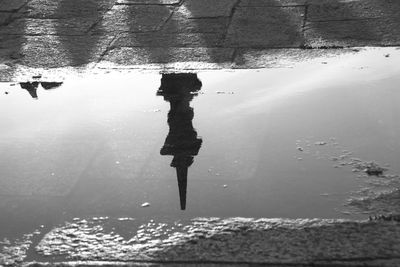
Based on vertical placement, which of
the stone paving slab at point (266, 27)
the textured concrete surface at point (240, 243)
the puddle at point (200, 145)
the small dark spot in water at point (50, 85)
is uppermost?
the stone paving slab at point (266, 27)

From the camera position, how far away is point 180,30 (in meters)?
5.48

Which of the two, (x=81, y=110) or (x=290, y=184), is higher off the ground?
(x=81, y=110)

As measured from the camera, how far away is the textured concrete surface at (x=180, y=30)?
504 centimetres

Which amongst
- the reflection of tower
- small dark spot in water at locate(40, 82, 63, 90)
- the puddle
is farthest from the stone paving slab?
small dark spot in water at locate(40, 82, 63, 90)

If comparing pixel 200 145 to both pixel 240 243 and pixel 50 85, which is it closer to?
pixel 240 243

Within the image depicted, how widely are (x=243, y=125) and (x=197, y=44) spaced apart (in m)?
1.44

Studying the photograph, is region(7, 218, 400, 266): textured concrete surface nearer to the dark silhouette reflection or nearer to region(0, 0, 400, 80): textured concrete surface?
the dark silhouette reflection

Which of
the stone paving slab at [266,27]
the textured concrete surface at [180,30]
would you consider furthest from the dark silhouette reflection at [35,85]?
the stone paving slab at [266,27]

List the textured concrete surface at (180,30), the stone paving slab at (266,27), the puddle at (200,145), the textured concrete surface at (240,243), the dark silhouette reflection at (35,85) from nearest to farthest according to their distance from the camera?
the textured concrete surface at (240,243)
the puddle at (200,145)
the dark silhouette reflection at (35,85)
the textured concrete surface at (180,30)
the stone paving slab at (266,27)

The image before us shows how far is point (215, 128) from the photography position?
3.90 m

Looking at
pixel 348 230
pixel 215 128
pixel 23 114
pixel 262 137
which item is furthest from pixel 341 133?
pixel 23 114

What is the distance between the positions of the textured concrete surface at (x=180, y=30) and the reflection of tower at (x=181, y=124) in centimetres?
30

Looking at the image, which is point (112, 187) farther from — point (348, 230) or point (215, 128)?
point (348, 230)

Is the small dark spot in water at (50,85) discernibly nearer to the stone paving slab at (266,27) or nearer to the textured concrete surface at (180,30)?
the textured concrete surface at (180,30)
